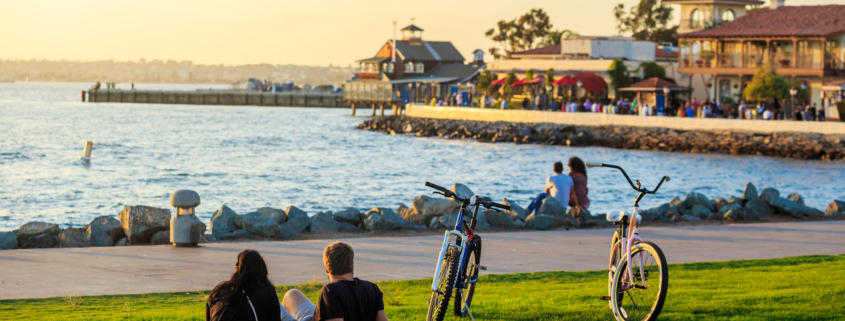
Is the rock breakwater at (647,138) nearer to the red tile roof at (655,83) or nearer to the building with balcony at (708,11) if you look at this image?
the red tile roof at (655,83)

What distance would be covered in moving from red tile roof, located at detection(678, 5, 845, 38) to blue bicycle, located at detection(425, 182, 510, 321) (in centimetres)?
5279

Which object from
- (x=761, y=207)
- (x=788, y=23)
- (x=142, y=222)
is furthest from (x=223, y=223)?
(x=788, y=23)

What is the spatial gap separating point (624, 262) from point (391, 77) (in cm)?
9280

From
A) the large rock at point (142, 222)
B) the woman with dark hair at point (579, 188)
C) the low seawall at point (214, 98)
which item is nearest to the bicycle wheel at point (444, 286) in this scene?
the large rock at point (142, 222)

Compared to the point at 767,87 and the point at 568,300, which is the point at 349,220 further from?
the point at 767,87

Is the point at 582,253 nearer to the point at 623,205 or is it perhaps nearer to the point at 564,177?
the point at 564,177

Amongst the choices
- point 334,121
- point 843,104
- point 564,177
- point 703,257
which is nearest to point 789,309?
point 703,257

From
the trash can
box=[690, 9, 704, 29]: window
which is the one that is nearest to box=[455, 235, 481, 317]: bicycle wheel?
the trash can

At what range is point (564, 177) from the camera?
1688 centimetres

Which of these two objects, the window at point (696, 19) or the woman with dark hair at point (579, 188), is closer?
the woman with dark hair at point (579, 188)

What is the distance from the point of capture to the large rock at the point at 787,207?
60.1 ft

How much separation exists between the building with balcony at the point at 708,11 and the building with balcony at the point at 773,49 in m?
13.0

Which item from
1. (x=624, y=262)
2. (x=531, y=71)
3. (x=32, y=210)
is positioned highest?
(x=531, y=71)

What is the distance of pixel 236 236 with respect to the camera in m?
15.1
